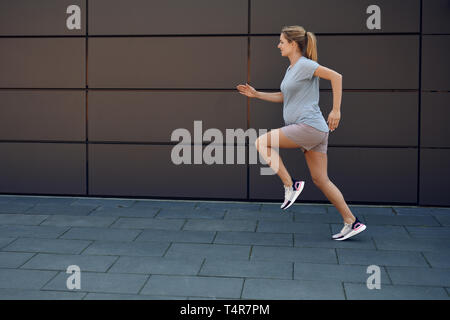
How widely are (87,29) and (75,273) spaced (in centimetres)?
395

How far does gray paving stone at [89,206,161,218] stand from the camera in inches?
255

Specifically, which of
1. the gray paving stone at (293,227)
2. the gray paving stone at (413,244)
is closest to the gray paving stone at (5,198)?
the gray paving stone at (293,227)

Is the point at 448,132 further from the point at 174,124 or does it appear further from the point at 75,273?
the point at 75,273

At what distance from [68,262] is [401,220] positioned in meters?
3.57

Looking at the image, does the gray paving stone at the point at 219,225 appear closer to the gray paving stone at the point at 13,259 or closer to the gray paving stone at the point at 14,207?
the gray paving stone at the point at 13,259

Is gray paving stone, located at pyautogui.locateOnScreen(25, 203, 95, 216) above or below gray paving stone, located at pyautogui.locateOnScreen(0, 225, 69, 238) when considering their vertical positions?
above

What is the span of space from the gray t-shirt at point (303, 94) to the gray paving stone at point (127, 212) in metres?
2.22

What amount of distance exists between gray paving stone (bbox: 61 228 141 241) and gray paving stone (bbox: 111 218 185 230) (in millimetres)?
203

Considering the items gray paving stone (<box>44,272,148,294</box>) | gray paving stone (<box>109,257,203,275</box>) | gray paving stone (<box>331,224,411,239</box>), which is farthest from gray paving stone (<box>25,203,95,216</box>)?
gray paving stone (<box>331,224,411,239</box>)

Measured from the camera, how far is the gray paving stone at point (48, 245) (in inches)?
196

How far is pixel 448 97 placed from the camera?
6.88 meters

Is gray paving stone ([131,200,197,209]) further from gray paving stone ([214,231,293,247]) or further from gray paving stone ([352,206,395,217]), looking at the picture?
gray paving stone ([352,206,395,217])

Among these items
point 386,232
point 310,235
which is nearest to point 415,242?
point 386,232

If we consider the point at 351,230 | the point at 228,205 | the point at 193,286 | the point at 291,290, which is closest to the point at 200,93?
the point at 228,205
